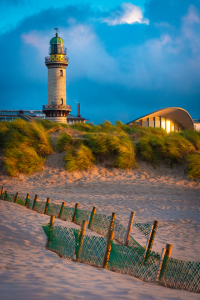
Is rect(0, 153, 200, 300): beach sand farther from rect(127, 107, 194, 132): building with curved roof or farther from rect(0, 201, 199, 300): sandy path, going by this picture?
rect(127, 107, 194, 132): building with curved roof

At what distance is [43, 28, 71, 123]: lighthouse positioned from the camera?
3431 cm

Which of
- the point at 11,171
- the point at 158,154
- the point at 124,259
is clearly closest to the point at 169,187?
the point at 158,154

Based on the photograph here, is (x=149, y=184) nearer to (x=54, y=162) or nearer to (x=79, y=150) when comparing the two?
(x=79, y=150)

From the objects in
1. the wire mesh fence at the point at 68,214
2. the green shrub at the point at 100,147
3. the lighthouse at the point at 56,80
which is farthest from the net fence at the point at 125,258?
the lighthouse at the point at 56,80

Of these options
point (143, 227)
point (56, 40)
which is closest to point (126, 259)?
point (143, 227)

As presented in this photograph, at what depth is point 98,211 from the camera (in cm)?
952

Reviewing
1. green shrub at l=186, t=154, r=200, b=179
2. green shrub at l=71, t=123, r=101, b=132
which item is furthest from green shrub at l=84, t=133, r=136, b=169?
green shrub at l=71, t=123, r=101, b=132

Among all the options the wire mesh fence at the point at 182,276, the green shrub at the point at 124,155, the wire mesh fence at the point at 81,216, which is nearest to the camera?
the wire mesh fence at the point at 182,276

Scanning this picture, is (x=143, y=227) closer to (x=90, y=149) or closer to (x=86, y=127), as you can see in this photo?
(x=90, y=149)

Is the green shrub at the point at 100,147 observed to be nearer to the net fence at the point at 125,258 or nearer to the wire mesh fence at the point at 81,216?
the wire mesh fence at the point at 81,216

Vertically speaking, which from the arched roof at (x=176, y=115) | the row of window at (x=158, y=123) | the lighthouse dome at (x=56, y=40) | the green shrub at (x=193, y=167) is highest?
the lighthouse dome at (x=56, y=40)

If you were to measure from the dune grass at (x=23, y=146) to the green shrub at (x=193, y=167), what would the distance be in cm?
786

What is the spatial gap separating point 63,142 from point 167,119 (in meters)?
15.0

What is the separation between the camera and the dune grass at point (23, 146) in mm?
14969
